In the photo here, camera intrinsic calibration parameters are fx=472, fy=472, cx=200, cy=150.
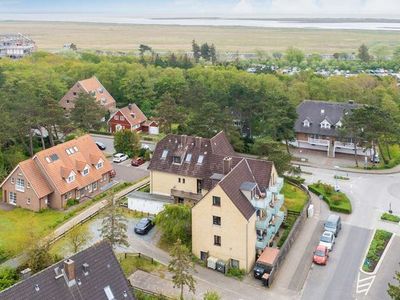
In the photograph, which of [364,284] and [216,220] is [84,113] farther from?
[364,284]

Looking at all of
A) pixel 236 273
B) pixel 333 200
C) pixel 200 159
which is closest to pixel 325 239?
pixel 236 273

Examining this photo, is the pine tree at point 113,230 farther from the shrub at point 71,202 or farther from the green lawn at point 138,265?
the shrub at point 71,202

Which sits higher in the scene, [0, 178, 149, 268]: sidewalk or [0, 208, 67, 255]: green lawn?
[0, 178, 149, 268]: sidewalk

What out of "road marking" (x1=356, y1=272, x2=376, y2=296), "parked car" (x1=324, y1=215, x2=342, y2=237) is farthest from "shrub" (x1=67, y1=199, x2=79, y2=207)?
"road marking" (x1=356, y1=272, x2=376, y2=296)

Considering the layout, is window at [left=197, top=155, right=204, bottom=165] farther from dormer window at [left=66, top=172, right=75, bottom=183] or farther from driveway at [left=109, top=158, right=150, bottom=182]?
dormer window at [left=66, top=172, right=75, bottom=183]

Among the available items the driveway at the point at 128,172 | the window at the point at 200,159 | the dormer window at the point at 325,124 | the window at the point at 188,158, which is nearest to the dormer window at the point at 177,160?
the window at the point at 188,158

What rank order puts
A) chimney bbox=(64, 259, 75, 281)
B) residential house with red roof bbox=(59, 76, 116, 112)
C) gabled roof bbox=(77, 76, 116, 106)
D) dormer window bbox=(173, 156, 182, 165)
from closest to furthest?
chimney bbox=(64, 259, 75, 281) → dormer window bbox=(173, 156, 182, 165) → residential house with red roof bbox=(59, 76, 116, 112) → gabled roof bbox=(77, 76, 116, 106)

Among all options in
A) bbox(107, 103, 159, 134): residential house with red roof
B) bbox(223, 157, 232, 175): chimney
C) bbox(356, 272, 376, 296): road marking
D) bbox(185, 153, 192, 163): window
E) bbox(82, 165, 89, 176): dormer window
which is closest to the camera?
bbox(356, 272, 376, 296): road marking
